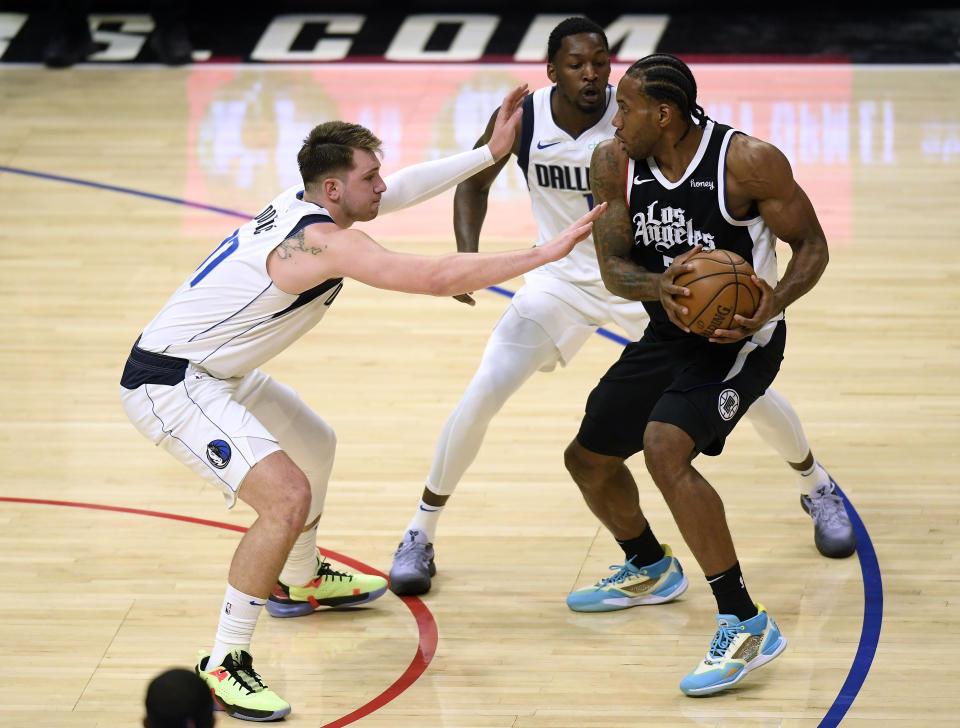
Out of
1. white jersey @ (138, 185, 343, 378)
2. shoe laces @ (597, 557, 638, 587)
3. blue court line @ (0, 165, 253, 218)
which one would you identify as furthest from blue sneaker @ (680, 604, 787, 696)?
blue court line @ (0, 165, 253, 218)

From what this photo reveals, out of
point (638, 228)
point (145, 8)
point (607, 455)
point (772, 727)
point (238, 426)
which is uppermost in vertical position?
point (638, 228)

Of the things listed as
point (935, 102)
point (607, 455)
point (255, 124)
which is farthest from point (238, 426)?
point (935, 102)

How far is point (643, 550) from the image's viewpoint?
5.55 metres

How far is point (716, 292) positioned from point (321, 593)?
6.66 feet

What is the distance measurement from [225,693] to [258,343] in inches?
47.9

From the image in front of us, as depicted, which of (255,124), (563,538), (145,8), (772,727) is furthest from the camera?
(145,8)

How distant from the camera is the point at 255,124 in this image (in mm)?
12266

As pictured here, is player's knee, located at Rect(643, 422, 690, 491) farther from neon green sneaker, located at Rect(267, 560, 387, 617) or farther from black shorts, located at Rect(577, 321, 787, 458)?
neon green sneaker, located at Rect(267, 560, 387, 617)

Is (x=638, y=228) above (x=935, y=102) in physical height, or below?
above

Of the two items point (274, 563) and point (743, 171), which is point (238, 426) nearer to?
point (274, 563)

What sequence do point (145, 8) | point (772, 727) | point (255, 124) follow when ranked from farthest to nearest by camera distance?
point (145, 8) < point (255, 124) < point (772, 727)

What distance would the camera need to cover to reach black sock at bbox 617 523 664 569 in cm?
555

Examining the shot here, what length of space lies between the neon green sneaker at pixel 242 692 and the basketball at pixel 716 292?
1898mm

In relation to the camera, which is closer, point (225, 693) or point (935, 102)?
point (225, 693)
